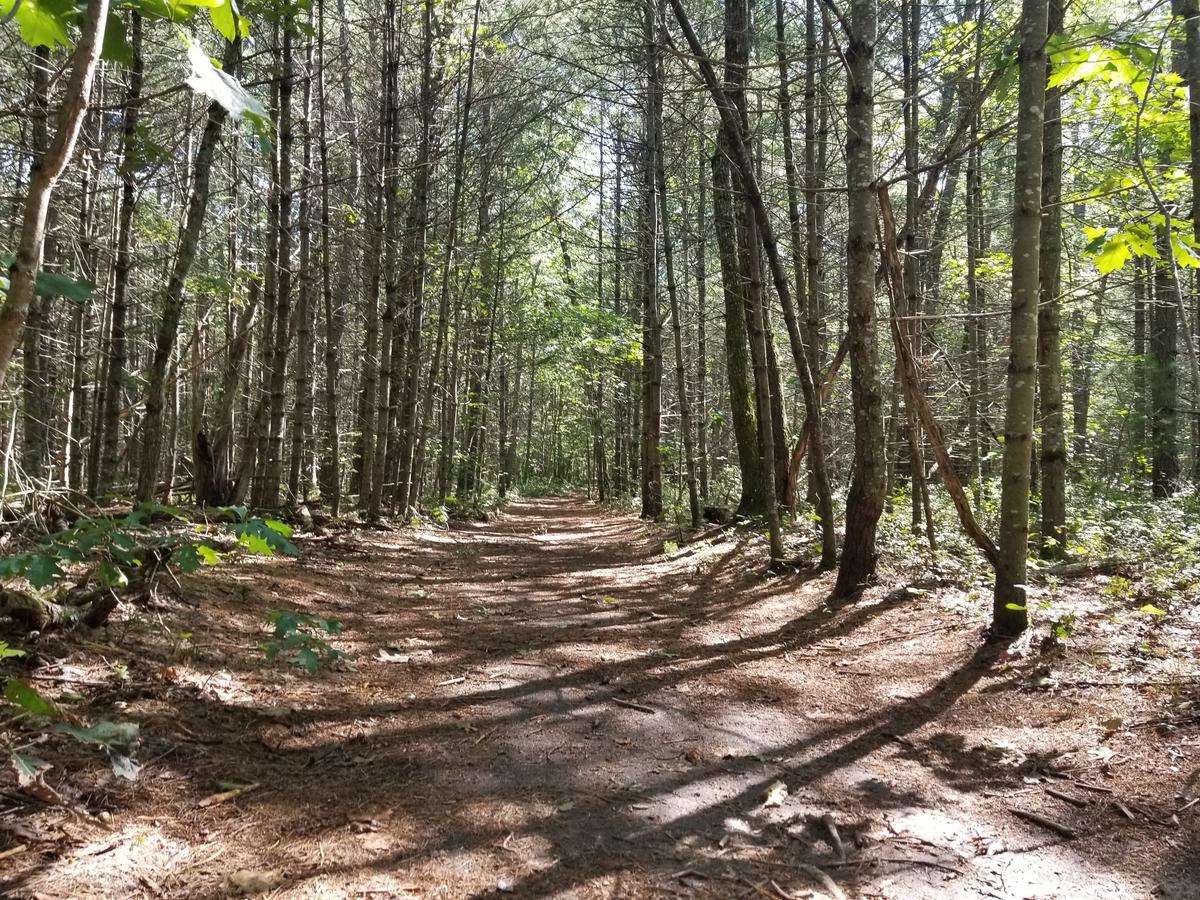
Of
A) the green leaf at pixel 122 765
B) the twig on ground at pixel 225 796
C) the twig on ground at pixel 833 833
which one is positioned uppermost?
the green leaf at pixel 122 765

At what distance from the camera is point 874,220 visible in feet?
21.1

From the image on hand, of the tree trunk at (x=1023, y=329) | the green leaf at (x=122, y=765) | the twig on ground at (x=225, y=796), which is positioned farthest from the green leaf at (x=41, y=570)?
the tree trunk at (x=1023, y=329)

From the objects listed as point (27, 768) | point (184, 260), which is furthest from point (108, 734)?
point (184, 260)

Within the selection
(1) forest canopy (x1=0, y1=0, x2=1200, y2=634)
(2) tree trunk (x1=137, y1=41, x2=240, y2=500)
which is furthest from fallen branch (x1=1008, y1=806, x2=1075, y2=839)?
(2) tree trunk (x1=137, y1=41, x2=240, y2=500)

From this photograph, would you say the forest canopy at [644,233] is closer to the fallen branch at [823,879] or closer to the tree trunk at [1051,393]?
the tree trunk at [1051,393]

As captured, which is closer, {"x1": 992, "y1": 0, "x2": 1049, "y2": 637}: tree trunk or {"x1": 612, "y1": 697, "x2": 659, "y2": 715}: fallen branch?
{"x1": 612, "y1": 697, "x2": 659, "y2": 715}: fallen branch

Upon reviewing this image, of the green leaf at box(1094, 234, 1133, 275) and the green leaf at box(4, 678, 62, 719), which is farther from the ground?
the green leaf at box(1094, 234, 1133, 275)

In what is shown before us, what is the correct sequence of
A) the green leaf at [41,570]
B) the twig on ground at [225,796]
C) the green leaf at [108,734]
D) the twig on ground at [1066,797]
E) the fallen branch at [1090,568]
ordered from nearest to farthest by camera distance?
the green leaf at [108,734]
the green leaf at [41,570]
the twig on ground at [225,796]
the twig on ground at [1066,797]
the fallen branch at [1090,568]

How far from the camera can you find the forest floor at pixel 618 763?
93.1 inches

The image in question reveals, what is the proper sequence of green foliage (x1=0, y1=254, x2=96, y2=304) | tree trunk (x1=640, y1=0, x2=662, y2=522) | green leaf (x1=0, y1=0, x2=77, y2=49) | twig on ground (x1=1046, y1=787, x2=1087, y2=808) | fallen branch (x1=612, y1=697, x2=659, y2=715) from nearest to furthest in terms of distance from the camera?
green leaf (x1=0, y1=0, x2=77, y2=49) → green foliage (x1=0, y1=254, x2=96, y2=304) → twig on ground (x1=1046, y1=787, x2=1087, y2=808) → fallen branch (x1=612, y1=697, x2=659, y2=715) → tree trunk (x1=640, y1=0, x2=662, y2=522)

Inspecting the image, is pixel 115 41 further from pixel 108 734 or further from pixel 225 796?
pixel 225 796

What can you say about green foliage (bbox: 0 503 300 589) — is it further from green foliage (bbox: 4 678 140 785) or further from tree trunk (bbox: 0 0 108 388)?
tree trunk (bbox: 0 0 108 388)

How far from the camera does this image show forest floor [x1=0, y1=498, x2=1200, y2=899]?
237 centimetres

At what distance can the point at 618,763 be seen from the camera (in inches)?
131
